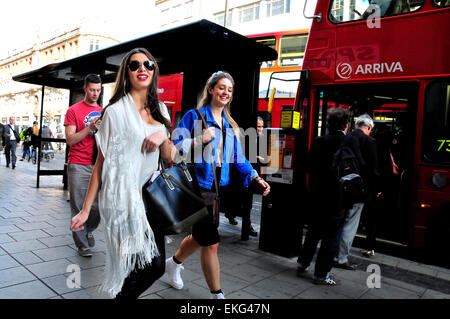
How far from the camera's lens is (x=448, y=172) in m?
4.09

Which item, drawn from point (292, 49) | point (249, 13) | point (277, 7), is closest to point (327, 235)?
point (292, 49)

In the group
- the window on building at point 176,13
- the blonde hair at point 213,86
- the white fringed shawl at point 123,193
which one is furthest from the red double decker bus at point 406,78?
→ the window on building at point 176,13

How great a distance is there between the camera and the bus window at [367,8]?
4449 millimetres

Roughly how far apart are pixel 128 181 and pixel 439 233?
380cm

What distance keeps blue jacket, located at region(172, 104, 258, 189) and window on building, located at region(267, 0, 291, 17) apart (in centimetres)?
2616

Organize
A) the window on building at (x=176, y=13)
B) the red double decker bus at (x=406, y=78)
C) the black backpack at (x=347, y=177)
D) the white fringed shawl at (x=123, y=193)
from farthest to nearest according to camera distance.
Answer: the window on building at (x=176, y=13), the red double decker bus at (x=406, y=78), the black backpack at (x=347, y=177), the white fringed shawl at (x=123, y=193)

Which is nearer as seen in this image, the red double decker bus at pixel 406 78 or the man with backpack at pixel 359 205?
the man with backpack at pixel 359 205

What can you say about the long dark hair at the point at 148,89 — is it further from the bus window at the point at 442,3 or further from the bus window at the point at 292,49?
the bus window at the point at 292,49

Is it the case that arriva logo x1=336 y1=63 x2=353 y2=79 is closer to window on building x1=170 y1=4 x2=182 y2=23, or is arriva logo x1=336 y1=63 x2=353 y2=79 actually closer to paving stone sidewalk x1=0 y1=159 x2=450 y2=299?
paving stone sidewalk x1=0 y1=159 x2=450 y2=299

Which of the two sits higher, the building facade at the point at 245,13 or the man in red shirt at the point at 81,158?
the building facade at the point at 245,13

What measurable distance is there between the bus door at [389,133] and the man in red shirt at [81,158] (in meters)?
3.07
